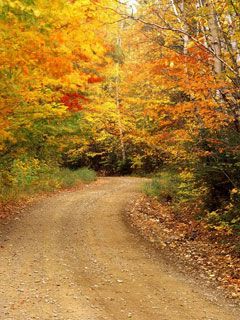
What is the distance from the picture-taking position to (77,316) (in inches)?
217

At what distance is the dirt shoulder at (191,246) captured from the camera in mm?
7438

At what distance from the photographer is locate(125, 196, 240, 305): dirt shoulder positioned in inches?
293

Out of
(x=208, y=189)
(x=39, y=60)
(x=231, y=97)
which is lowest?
(x=208, y=189)

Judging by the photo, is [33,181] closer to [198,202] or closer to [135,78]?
[198,202]

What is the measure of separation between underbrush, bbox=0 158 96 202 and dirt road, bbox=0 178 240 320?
11.3ft

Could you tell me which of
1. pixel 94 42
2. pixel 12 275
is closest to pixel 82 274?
pixel 12 275

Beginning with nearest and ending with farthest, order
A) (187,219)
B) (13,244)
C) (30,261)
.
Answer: (30,261)
(13,244)
(187,219)

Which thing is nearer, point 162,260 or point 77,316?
point 77,316

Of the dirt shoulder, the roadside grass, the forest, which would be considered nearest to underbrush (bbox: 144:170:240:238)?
the forest

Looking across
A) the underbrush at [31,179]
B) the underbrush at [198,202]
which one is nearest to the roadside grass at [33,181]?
the underbrush at [31,179]

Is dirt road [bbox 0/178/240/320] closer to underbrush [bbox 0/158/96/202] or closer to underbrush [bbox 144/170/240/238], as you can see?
underbrush [bbox 144/170/240/238]

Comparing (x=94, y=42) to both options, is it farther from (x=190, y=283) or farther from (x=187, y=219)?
(x=190, y=283)

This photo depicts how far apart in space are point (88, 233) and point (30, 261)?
262 cm

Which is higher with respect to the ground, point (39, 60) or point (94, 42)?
point (94, 42)
